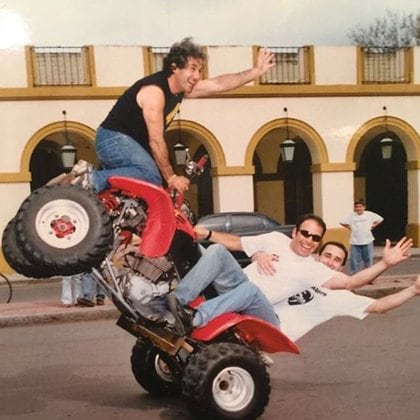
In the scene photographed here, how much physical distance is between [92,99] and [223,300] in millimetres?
4824

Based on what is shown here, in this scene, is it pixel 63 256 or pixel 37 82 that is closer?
pixel 63 256

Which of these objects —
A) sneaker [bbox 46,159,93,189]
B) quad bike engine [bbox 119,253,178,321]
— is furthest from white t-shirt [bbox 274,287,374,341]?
sneaker [bbox 46,159,93,189]

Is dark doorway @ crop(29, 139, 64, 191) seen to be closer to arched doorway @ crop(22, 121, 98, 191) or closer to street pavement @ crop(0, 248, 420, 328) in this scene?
arched doorway @ crop(22, 121, 98, 191)

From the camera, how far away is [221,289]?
10.3 ft

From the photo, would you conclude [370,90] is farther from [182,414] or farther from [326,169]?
[182,414]

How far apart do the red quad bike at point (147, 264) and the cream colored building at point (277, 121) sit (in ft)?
11.7

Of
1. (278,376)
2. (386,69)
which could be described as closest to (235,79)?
(278,376)

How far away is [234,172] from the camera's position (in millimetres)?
8875

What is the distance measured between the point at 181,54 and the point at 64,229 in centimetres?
105

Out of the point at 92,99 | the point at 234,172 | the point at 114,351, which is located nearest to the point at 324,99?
the point at 234,172

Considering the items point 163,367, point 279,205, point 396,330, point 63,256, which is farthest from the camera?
point 279,205

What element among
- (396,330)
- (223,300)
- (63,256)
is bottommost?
(396,330)

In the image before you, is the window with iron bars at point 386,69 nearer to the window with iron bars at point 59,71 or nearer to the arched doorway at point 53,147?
the window with iron bars at point 59,71

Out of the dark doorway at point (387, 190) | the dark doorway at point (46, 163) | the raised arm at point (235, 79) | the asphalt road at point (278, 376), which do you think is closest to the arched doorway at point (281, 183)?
the dark doorway at point (387, 190)
